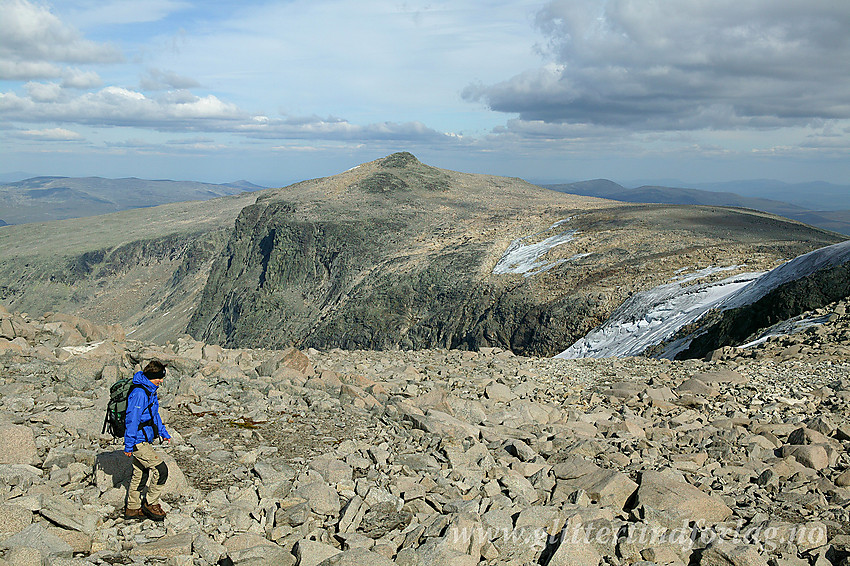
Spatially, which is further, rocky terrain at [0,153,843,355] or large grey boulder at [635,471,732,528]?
rocky terrain at [0,153,843,355]

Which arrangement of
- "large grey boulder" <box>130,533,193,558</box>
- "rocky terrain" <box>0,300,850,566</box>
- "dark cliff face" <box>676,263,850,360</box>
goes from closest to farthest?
"large grey boulder" <box>130,533,193,558</box>
"rocky terrain" <box>0,300,850,566</box>
"dark cliff face" <box>676,263,850,360</box>

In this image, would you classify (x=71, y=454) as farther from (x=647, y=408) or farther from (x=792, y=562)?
(x=647, y=408)

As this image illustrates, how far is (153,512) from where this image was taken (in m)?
6.43

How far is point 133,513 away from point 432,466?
12.9 feet

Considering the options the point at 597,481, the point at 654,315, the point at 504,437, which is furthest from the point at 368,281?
the point at 597,481

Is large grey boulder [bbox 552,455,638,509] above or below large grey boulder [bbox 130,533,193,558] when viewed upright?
above

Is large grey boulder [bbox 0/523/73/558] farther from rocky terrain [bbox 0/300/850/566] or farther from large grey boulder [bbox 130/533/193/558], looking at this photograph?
large grey boulder [bbox 130/533/193/558]

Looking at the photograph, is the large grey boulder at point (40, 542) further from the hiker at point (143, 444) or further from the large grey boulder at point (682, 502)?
the large grey boulder at point (682, 502)

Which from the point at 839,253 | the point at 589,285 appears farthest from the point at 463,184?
the point at 839,253

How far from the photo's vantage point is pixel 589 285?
2722 centimetres

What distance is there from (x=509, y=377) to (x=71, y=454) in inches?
399

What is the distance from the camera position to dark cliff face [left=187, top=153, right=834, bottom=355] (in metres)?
27.8

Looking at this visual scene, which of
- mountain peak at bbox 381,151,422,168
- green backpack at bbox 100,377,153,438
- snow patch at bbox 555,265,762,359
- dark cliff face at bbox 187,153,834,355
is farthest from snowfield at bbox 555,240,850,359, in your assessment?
mountain peak at bbox 381,151,422,168

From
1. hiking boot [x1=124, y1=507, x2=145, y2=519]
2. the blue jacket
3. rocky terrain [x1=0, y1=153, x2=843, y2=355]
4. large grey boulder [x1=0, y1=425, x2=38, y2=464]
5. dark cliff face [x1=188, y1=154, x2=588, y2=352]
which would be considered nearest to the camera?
hiking boot [x1=124, y1=507, x2=145, y2=519]
